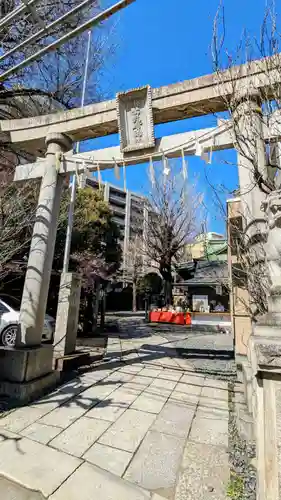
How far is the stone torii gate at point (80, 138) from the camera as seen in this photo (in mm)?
4121

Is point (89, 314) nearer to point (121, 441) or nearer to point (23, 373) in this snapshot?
point (23, 373)

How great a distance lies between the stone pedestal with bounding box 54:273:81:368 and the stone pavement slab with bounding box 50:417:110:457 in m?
2.93

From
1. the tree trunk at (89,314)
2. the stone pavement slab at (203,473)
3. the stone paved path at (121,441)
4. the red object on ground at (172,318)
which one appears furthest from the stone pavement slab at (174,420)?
the red object on ground at (172,318)

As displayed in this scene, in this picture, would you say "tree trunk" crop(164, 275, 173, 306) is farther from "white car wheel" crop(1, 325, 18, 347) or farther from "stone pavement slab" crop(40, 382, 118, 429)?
"stone pavement slab" crop(40, 382, 118, 429)

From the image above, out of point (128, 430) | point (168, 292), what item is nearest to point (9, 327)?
point (128, 430)

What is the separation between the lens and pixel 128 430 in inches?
123

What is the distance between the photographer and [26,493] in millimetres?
2094

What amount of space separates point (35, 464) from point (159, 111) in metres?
5.23

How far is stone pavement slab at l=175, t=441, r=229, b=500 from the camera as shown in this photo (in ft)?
6.98

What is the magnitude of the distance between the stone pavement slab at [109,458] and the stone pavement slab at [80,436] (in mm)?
98

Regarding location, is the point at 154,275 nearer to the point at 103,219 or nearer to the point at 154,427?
the point at 103,219

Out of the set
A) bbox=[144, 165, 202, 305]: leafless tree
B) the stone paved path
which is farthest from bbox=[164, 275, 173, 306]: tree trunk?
the stone paved path

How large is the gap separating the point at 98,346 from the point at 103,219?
312 inches

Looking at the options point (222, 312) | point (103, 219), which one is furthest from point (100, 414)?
point (222, 312)
